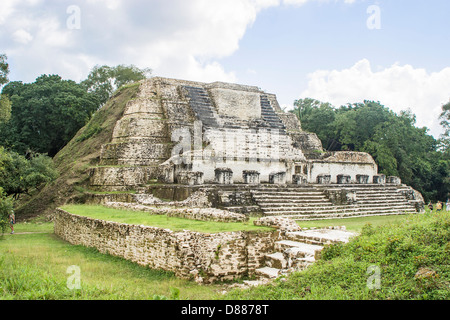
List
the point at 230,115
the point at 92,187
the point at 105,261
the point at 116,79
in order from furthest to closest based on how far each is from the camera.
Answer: the point at 116,79, the point at 230,115, the point at 92,187, the point at 105,261

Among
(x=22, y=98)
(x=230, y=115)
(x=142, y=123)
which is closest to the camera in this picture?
(x=142, y=123)

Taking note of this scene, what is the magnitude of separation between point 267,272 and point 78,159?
14.5 m

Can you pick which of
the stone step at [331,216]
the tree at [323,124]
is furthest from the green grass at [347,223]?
the tree at [323,124]

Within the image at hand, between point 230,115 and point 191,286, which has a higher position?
point 230,115

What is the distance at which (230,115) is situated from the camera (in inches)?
772

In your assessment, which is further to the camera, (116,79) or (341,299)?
(116,79)

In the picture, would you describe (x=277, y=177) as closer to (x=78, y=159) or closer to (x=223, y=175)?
(x=223, y=175)

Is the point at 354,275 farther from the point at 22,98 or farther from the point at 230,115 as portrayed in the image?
the point at 22,98

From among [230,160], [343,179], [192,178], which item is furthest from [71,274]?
[343,179]

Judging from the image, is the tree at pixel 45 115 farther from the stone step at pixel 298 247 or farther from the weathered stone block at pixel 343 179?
the stone step at pixel 298 247

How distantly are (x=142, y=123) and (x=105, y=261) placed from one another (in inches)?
402

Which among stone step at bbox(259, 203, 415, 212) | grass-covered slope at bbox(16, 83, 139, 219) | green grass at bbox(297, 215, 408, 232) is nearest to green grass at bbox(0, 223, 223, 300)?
green grass at bbox(297, 215, 408, 232)

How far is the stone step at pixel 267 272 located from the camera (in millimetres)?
6329
